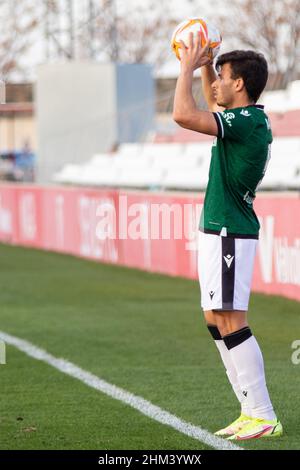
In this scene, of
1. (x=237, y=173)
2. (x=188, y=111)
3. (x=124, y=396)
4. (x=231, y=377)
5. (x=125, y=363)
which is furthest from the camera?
(x=125, y=363)

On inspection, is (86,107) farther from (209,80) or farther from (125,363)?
(209,80)

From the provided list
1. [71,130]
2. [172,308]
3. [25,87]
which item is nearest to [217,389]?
[172,308]

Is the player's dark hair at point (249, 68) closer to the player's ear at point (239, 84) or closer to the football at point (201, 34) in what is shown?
the player's ear at point (239, 84)

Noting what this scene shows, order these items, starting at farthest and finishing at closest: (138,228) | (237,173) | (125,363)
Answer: (138,228), (125,363), (237,173)

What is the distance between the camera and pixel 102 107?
118 ft

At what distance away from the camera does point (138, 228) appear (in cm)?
1917

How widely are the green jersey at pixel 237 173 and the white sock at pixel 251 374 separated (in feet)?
1.90

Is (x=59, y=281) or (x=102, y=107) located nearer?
(x=59, y=281)

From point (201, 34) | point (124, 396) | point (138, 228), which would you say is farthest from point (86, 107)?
point (201, 34)

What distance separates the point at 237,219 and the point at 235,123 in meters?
0.51

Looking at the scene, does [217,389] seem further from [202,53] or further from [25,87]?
[25,87]

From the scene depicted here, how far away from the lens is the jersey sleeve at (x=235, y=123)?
6.23 m
